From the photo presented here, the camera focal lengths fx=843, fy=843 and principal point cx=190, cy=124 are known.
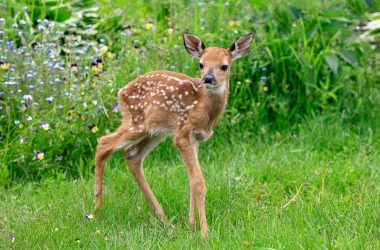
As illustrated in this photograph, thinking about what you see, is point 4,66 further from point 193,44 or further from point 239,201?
point 239,201

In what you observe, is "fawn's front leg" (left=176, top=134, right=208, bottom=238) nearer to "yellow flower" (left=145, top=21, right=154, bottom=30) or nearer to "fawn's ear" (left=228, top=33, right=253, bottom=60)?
"fawn's ear" (left=228, top=33, right=253, bottom=60)

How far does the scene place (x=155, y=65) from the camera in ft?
25.3

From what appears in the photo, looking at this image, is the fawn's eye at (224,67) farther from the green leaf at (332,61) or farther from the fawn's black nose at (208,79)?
the green leaf at (332,61)

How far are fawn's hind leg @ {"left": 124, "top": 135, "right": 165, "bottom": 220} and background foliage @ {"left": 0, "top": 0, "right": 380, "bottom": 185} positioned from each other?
703mm

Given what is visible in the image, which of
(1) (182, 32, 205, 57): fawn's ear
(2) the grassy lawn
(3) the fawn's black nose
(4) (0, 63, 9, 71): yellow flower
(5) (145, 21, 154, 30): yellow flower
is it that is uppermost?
(1) (182, 32, 205, 57): fawn's ear

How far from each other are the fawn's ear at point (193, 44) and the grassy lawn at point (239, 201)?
1.02 meters

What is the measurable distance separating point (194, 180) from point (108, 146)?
2.70 ft

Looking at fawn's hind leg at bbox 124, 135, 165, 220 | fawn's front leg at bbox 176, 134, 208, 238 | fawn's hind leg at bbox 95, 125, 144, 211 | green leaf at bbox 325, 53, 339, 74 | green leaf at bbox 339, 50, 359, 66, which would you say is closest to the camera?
fawn's front leg at bbox 176, 134, 208, 238

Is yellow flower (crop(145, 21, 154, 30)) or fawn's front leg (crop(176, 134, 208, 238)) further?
yellow flower (crop(145, 21, 154, 30))

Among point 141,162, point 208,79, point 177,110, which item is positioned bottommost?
point 141,162

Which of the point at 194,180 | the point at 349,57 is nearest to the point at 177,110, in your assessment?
the point at 194,180

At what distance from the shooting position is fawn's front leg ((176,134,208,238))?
5.66 metres

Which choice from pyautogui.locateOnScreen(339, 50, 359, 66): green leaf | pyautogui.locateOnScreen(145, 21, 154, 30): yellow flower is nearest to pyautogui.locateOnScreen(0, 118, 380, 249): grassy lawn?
pyautogui.locateOnScreen(339, 50, 359, 66): green leaf

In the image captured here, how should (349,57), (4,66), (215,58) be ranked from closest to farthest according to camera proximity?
(215,58) → (4,66) → (349,57)
